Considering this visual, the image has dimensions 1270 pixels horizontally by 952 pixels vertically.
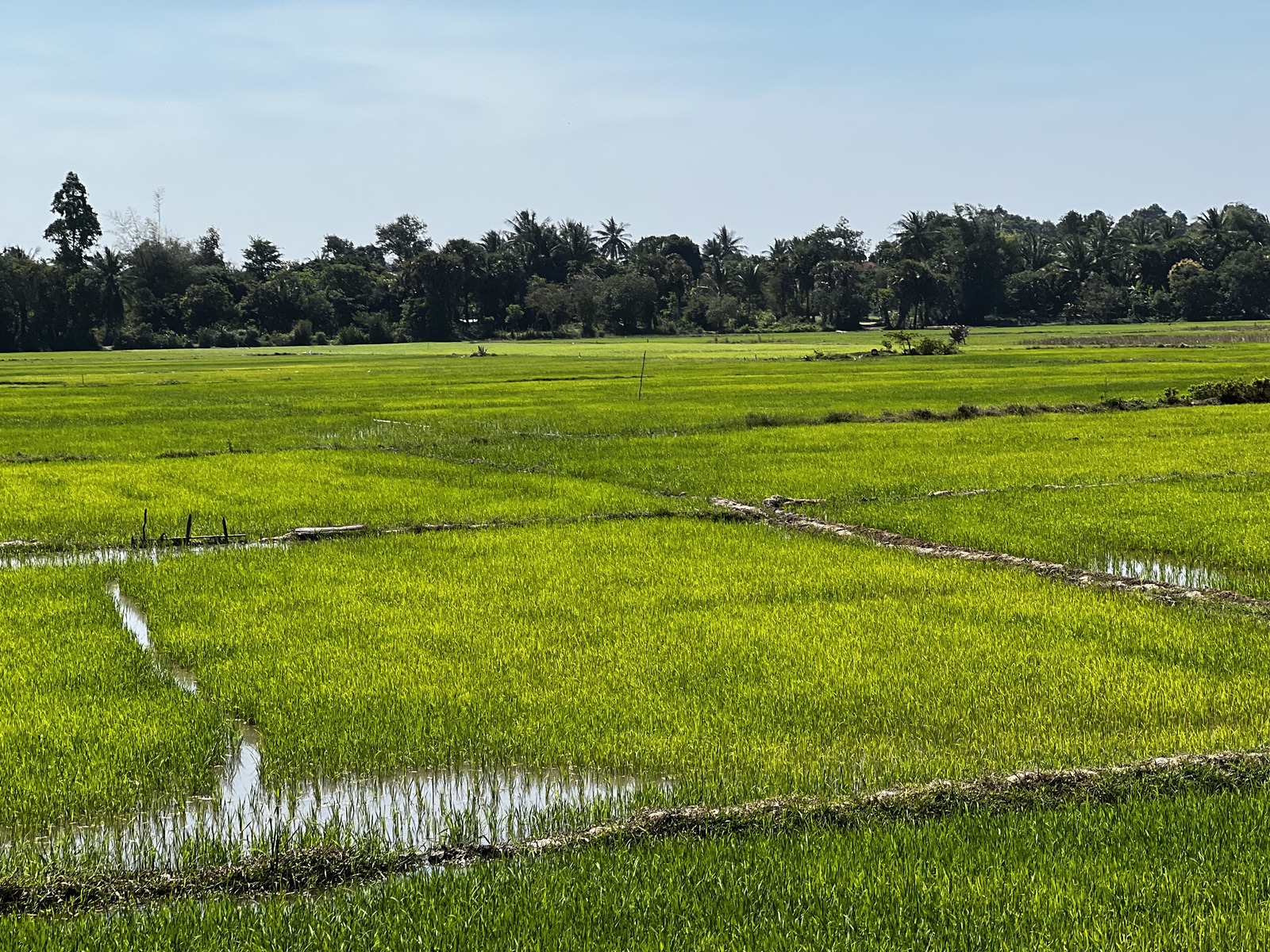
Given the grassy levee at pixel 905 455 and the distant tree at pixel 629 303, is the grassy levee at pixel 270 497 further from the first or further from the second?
the distant tree at pixel 629 303

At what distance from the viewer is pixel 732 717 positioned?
6.52 metres

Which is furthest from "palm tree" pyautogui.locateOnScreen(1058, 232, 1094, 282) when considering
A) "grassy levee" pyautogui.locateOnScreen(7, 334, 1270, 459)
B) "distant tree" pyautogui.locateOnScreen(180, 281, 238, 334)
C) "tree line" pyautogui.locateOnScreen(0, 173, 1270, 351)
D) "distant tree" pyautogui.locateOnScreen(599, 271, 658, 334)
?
"distant tree" pyautogui.locateOnScreen(180, 281, 238, 334)

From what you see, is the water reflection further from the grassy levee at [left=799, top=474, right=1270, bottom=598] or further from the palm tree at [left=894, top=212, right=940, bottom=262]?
the palm tree at [left=894, top=212, right=940, bottom=262]

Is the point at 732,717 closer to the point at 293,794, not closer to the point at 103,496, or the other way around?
the point at 293,794

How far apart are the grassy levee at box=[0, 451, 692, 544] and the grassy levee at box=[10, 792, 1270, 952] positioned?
890 centimetres

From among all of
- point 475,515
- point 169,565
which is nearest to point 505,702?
point 169,565

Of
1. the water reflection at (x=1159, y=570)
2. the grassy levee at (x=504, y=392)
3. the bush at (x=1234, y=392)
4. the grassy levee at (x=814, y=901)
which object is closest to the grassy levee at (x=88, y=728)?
the grassy levee at (x=814, y=901)

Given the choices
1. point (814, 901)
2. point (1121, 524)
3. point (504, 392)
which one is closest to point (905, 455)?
point (1121, 524)

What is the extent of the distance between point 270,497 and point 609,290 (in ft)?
265

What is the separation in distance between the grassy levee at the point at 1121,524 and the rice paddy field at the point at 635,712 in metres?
0.07

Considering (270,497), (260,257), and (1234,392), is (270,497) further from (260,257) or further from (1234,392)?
(260,257)

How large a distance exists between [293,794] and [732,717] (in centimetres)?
235

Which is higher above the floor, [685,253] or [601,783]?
[685,253]

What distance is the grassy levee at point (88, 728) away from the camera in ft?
18.2
